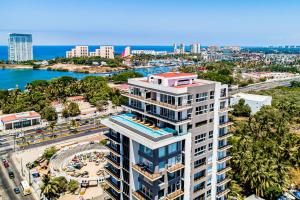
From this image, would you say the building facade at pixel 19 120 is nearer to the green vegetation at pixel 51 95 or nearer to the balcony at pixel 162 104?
the green vegetation at pixel 51 95

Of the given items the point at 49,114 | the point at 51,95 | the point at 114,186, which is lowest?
the point at 114,186

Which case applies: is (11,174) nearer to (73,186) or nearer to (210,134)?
(73,186)

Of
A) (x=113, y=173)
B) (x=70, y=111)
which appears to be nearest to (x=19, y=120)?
(x=70, y=111)

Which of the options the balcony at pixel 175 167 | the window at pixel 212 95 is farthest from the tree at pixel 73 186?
the window at pixel 212 95

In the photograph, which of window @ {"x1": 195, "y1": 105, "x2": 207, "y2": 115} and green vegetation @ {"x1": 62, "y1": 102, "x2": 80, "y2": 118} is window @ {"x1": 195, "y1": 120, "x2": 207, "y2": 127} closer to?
window @ {"x1": 195, "y1": 105, "x2": 207, "y2": 115}

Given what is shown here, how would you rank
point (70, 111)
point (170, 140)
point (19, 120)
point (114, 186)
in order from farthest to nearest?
1. point (70, 111)
2. point (19, 120)
3. point (114, 186)
4. point (170, 140)

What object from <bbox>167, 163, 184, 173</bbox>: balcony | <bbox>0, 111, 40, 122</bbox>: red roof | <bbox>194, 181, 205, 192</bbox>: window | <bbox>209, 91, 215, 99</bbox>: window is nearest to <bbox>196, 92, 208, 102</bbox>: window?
<bbox>209, 91, 215, 99</bbox>: window

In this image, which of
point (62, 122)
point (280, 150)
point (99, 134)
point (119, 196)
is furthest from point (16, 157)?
point (280, 150)
